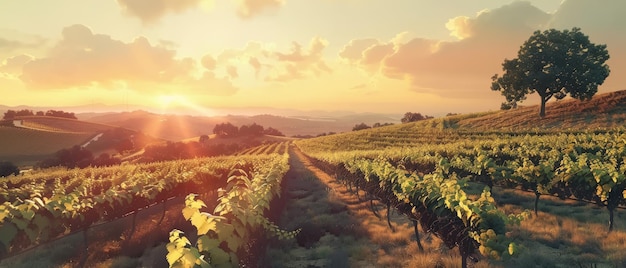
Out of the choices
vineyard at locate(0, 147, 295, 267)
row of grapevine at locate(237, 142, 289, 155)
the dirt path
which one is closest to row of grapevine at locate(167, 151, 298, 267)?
vineyard at locate(0, 147, 295, 267)

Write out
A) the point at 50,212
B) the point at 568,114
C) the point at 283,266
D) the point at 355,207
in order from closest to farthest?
the point at 50,212 < the point at 283,266 < the point at 355,207 < the point at 568,114

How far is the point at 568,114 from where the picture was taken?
51375 mm

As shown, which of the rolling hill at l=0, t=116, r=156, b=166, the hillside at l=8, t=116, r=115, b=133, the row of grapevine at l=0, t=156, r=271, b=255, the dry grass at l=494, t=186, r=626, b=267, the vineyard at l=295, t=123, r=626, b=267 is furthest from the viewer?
the hillside at l=8, t=116, r=115, b=133

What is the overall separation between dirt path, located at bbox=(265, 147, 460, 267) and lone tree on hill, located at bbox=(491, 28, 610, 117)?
44.9 metres

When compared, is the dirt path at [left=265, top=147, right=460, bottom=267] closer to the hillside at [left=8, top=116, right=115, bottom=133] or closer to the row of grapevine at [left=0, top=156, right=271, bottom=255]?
the row of grapevine at [left=0, top=156, right=271, bottom=255]

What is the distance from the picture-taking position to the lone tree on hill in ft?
163

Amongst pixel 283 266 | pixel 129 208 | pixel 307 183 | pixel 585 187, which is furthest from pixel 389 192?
pixel 307 183

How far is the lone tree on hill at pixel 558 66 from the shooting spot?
163 ft

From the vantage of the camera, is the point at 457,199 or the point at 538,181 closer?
the point at 457,199

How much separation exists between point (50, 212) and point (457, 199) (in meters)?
9.67

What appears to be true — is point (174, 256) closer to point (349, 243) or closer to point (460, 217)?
point (460, 217)

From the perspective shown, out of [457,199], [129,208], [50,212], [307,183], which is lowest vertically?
[307,183]

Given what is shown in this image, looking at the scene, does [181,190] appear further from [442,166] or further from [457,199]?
[457,199]

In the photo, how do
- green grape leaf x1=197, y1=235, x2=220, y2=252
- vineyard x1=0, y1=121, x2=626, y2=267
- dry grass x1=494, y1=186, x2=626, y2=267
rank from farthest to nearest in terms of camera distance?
1. dry grass x1=494, y1=186, x2=626, y2=267
2. vineyard x1=0, y1=121, x2=626, y2=267
3. green grape leaf x1=197, y1=235, x2=220, y2=252
